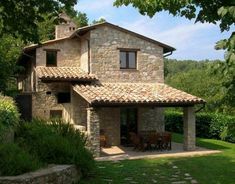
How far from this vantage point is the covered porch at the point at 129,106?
18109 mm

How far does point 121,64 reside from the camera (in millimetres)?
22703

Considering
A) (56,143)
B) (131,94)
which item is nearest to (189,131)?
(131,94)

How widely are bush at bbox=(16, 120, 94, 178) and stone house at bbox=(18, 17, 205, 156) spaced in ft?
22.0

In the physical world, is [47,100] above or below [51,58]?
below

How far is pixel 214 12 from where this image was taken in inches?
230

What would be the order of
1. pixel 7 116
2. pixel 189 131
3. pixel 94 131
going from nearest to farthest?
pixel 7 116 → pixel 94 131 → pixel 189 131

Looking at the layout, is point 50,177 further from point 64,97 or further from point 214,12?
point 64,97

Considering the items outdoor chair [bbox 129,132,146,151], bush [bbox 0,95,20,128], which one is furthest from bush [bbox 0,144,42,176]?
outdoor chair [bbox 129,132,146,151]

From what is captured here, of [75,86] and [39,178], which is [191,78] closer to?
[75,86]

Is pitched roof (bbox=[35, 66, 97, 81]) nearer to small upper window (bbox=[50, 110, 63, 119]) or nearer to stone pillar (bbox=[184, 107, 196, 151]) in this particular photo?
small upper window (bbox=[50, 110, 63, 119])

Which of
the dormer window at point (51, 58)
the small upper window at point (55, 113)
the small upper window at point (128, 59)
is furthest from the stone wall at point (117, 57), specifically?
the small upper window at point (55, 113)

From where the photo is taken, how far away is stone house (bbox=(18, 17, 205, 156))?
21.0 m

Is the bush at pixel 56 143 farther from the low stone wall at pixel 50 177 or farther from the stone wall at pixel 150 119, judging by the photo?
the stone wall at pixel 150 119

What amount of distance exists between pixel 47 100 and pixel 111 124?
374 cm
